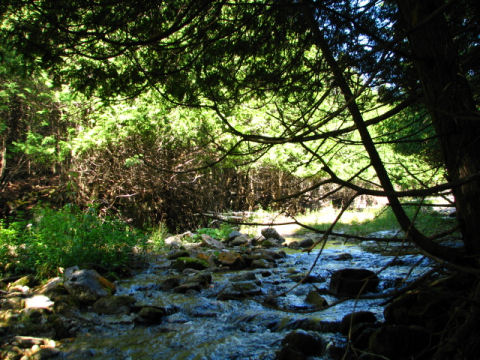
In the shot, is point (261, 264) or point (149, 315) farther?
point (261, 264)

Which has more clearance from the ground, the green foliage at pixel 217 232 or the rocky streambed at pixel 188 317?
the green foliage at pixel 217 232

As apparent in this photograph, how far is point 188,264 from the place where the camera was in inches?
293

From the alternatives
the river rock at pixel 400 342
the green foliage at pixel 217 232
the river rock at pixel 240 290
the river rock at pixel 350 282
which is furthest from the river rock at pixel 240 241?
the river rock at pixel 400 342

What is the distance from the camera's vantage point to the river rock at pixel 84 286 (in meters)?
4.85

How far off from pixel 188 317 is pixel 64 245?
2930mm

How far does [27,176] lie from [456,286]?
1619 centimetres

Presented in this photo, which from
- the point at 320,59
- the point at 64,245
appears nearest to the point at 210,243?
the point at 64,245

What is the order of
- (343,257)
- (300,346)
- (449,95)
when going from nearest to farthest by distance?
(449,95), (300,346), (343,257)

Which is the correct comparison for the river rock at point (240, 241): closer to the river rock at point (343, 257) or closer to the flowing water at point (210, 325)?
the river rock at point (343, 257)

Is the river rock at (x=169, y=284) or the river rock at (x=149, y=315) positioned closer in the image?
the river rock at (x=149, y=315)

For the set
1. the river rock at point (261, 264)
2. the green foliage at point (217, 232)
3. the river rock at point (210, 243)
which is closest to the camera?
the river rock at point (261, 264)

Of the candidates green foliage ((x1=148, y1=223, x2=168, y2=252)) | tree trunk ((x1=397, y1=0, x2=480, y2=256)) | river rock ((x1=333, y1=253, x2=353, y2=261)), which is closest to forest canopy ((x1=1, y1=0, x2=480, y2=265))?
tree trunk ((x1=397, y1=0, x2=480, y2=256))

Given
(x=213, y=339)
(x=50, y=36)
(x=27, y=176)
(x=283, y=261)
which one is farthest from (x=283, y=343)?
(x=27, y=176)

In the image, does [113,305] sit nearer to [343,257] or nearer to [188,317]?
[188,317]
